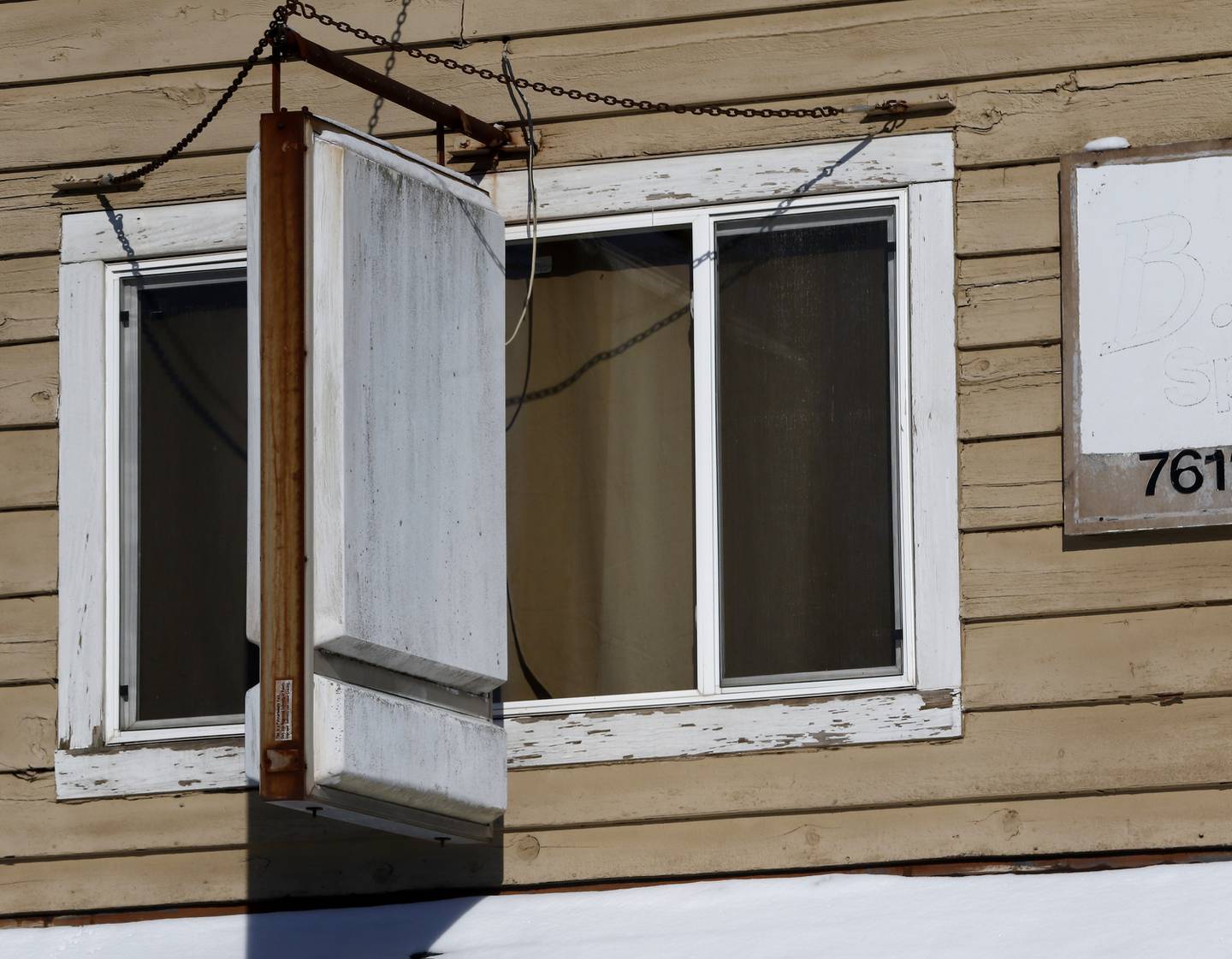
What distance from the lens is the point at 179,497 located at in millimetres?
6141

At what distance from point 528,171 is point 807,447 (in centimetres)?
117

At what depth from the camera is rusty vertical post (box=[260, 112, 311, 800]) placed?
4840 millimetres

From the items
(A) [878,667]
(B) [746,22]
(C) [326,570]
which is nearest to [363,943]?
(C) [326,570]

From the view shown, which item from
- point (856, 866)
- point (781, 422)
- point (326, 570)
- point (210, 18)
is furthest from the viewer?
point (210, 18)

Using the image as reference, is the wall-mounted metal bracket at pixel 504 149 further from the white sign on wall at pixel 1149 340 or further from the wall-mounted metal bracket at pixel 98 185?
the white sign on wall at pixel 1149 340

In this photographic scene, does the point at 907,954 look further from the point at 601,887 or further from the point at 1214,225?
the point at 1214,225

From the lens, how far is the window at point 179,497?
6043mm

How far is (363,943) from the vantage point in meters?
5.55

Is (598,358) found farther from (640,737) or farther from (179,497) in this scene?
(179,497)

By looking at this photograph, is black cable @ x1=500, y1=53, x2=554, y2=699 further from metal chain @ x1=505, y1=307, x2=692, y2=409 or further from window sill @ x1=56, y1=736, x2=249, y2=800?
window sill @ x1=56, y1=736, x2=249, y2=800

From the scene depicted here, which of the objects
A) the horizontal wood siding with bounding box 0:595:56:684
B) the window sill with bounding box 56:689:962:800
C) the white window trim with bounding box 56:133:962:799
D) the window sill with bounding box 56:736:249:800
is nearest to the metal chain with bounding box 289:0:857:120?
the white window trim with bounding box 56:133:962:799

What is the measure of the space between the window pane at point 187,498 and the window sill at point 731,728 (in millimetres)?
943

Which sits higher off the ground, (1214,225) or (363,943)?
(1214,225)

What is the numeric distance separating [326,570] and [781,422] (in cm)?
150
